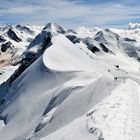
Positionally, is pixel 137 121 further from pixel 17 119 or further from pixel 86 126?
pixel 17 119

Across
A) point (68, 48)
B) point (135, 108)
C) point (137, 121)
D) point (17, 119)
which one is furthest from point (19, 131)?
point (68, 48)

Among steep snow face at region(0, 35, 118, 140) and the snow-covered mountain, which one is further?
steep snow face at region(0, 35, 118, 140)

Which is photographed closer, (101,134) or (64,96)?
(101,134)

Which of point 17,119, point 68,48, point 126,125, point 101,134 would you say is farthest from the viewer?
point 68,48

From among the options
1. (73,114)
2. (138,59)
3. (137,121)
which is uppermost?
(137,121)

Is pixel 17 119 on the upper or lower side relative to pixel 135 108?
lower

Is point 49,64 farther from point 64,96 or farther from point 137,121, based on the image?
point 137,121

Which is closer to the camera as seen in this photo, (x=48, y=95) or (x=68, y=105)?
Result: (x=68, y=105)

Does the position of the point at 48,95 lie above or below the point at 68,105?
below

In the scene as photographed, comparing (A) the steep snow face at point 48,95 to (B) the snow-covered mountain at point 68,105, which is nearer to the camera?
(B) the snow-covered mountain at point 68,105

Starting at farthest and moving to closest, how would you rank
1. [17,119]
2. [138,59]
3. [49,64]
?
[138,59]
[49,64]
[17,119]
